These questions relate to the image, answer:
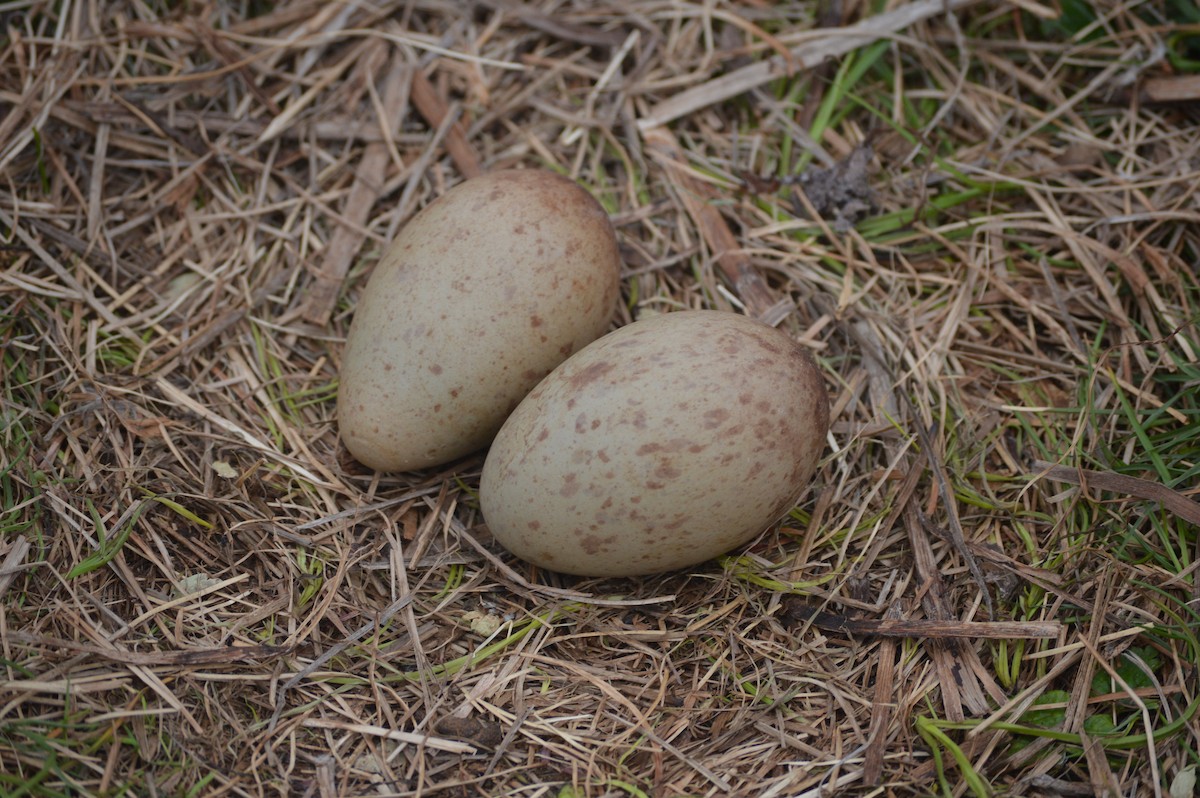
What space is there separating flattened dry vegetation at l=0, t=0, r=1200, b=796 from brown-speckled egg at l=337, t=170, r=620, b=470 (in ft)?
0.77

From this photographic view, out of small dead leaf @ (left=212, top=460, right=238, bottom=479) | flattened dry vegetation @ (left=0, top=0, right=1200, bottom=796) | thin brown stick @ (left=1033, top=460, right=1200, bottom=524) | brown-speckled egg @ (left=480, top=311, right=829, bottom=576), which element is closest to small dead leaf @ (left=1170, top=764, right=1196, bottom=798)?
flattened dry vegetation @ (left=0, top=0, right=1200, bottom=796)

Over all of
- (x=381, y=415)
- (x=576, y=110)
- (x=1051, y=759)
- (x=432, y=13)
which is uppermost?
(x=432, y=13)

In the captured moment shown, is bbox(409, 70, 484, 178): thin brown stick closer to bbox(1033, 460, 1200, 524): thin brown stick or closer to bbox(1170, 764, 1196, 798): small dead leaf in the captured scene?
bbox(1033, 460, 1200, 524): thin brown stick

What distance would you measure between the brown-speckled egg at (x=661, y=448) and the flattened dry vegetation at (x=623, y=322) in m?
0.22

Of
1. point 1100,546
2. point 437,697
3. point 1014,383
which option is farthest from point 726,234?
point 437,697

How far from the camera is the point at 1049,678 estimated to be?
83.1 inches

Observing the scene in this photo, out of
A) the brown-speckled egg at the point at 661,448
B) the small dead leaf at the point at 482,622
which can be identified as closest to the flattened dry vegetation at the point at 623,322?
the small dead leaf at the point at 482,622

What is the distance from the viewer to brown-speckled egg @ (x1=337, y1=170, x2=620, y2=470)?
2324 mm

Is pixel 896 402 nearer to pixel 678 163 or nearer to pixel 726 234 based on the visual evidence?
pixel 726 234

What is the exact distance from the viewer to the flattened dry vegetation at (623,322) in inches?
80.4

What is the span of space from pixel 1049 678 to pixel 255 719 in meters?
1.78

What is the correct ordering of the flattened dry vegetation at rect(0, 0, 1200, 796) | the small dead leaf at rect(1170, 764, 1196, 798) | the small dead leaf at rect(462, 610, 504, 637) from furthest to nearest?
the small dead leaf at rect(462, 610, 504, 637)
the flattened dry vegetation at rect(0, 0, 1200, 796)
the small dead leaf at rect(1170, 764, 1196, 798)

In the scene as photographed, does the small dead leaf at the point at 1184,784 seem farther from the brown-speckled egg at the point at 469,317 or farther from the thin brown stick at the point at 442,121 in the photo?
the thin brown stick at the point at 442,121

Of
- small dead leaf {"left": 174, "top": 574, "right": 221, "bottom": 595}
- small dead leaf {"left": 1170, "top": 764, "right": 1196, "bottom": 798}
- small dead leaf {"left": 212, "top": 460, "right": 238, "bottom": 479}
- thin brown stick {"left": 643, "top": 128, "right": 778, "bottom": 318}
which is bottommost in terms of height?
small dead leaf {"left": 1170, "top": 764, "right": 1196, "bottom": 798}
